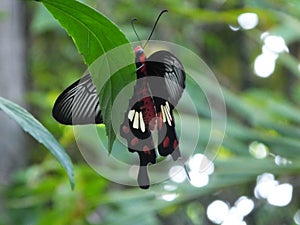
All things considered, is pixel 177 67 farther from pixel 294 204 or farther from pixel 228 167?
pixel 294 204

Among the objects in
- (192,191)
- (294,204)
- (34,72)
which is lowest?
Answer: (34,72)

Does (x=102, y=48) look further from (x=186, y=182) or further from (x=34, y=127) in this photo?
(x=186, y=182)

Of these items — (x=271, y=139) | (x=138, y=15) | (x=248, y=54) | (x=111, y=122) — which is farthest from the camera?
(x=248, y=54)

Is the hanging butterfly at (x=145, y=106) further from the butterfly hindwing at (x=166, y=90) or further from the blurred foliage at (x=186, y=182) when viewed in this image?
the blurred foliage at (x=186, y=182)

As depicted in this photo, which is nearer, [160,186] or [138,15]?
[160,186]

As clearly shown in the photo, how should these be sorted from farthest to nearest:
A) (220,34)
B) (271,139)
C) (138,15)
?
(220,34)
(138,15)
(271,139)

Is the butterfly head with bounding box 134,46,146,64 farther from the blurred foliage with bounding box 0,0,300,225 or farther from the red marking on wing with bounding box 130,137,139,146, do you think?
the blurred foliage with bounding box 0,0,300,225

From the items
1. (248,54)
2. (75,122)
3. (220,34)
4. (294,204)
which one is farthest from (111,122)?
(220,34)
